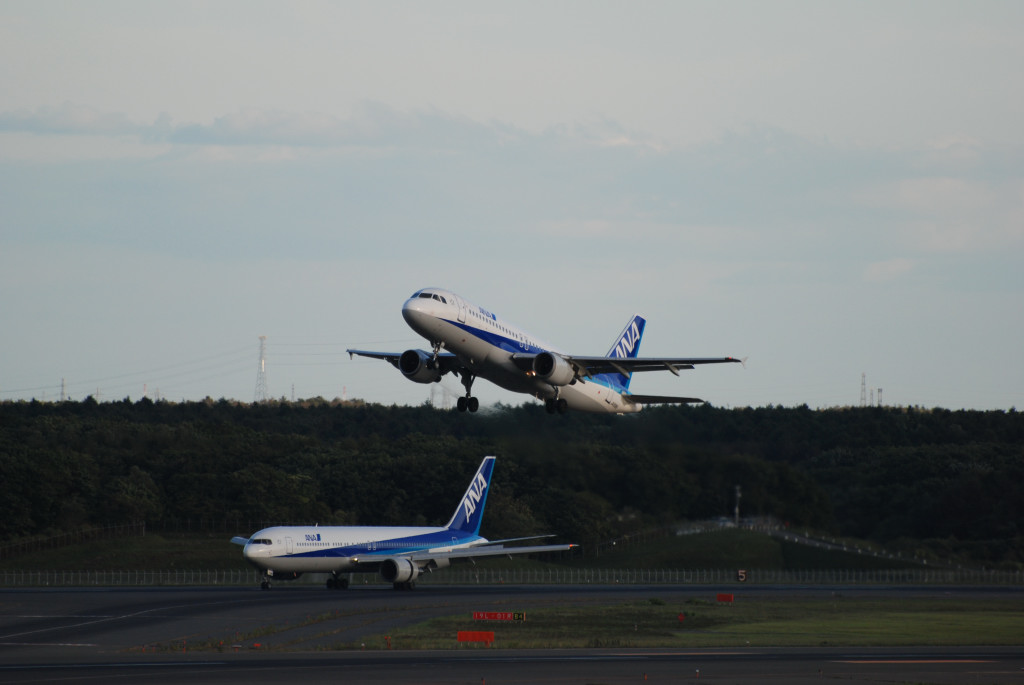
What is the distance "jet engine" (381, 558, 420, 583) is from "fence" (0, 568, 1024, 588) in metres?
9.49

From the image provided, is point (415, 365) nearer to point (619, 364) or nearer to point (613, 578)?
point (619, 364)

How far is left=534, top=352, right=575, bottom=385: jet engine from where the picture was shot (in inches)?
2191

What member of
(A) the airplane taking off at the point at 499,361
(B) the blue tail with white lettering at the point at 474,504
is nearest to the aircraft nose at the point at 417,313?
(A) the airplane taking off at the point at 499,361

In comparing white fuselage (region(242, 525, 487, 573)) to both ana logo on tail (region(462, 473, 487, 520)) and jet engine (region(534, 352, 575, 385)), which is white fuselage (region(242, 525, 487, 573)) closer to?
ana logo on tail (region(462, 473, 487, 520))

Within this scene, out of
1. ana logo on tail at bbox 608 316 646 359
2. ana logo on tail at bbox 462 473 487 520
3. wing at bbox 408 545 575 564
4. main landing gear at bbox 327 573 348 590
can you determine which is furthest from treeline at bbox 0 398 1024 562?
main landing gear at bbox 327 573 348 590

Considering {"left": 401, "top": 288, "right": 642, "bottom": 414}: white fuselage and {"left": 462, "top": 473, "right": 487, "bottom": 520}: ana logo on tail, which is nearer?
{"left": 401, "top": 288, "right": 642, "bottom": 414}: white fuselage

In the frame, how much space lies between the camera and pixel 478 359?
55.1 metres

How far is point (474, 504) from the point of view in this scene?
91750 mm

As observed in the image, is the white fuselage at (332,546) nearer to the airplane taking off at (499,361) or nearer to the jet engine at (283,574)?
the jet engine at (283,574)

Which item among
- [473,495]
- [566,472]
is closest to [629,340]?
[566,472]

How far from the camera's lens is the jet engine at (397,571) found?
80.5 m

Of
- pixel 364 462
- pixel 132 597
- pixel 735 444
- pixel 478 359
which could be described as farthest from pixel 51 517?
pixel 478 359

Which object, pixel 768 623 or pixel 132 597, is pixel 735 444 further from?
pixel 132 597

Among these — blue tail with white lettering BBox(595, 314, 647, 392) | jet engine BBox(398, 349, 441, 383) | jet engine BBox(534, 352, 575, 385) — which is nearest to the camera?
jet engine BBox(534, 352, 575, 385)
